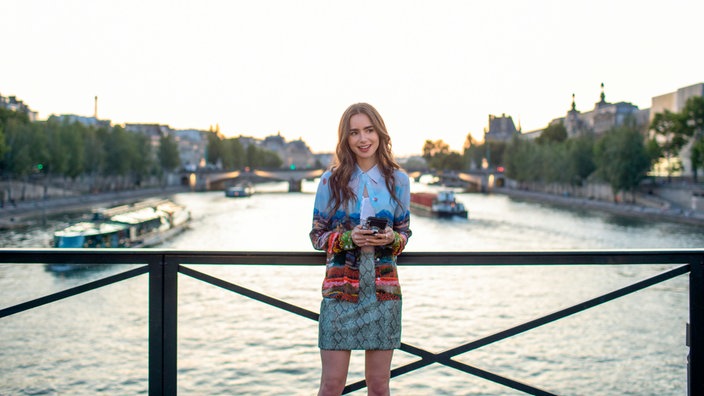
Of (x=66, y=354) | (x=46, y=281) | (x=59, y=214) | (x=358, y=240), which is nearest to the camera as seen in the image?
(x=358, y=240)

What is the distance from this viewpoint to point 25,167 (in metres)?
46.2

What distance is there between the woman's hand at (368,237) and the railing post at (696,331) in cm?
158

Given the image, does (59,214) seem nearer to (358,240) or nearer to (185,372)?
(185,372)

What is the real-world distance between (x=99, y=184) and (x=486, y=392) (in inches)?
2388

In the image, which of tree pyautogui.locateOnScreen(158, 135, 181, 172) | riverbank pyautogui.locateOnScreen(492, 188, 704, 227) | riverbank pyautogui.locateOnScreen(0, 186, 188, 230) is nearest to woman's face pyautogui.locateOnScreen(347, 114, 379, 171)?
riverbank pyautogui.locateOnScreen(0, 186, 188, 230)

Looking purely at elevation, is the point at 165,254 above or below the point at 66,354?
above

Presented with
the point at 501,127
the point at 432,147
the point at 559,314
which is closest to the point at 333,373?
the point at 559,314

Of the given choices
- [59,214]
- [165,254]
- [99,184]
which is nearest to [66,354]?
[165,254]

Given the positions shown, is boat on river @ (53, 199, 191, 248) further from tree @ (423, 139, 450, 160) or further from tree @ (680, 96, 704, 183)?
tree @ (423, 139, 450, 160)

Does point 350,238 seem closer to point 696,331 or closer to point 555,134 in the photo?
point 696,331

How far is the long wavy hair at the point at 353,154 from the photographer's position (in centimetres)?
262

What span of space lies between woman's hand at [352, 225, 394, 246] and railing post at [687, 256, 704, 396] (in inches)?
62.0

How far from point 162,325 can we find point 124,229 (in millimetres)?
27001

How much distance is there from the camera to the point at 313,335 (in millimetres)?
15922
